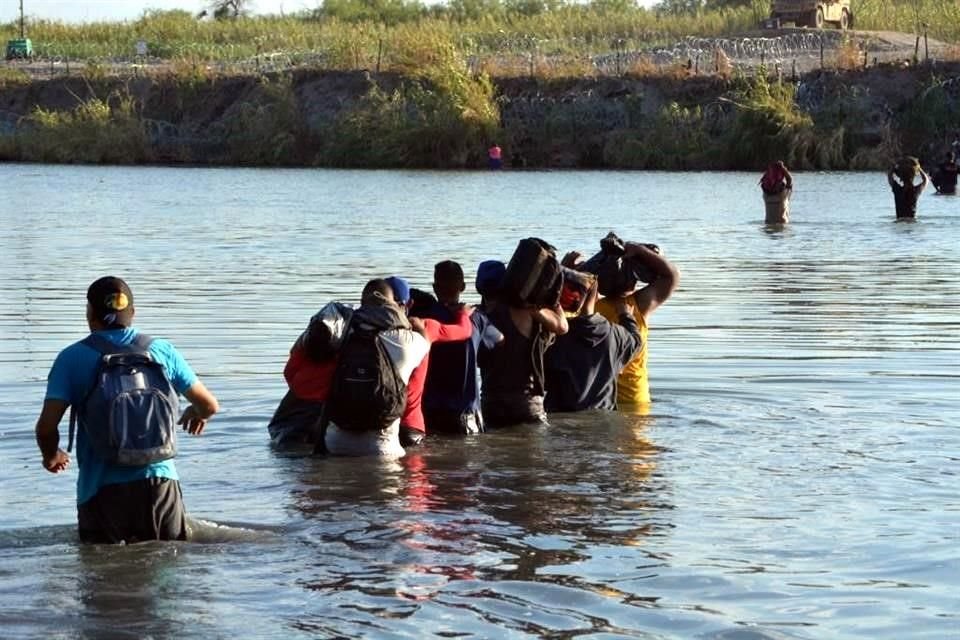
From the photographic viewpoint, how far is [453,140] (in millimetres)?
66500

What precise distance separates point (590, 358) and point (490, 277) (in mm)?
939

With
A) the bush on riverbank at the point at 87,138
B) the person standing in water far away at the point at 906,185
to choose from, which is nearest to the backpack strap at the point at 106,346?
the person standing in water far away at the point at 906,185

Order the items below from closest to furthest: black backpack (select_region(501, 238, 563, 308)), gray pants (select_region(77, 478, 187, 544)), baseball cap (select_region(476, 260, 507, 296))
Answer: gray pants (select_region(77, 478, 187, 544)) → black backpack (select_region(501, 238, 563, 308)) → baseball cap (select_region(476, 260, 507, 296))

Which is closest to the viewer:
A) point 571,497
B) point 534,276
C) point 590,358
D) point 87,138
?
point 571,497

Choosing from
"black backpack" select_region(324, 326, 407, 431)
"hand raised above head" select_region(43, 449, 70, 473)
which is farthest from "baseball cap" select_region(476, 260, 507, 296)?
"hand raised above head" select_region(43, 449, 70, 473)

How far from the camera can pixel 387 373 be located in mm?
10789

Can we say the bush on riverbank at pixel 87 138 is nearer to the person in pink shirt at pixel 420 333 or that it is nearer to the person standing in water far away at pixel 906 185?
the person standing in water far away at pixel 906 185

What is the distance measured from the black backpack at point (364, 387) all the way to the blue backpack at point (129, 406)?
8.14 feet

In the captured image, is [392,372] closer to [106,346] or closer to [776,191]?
[106,346]

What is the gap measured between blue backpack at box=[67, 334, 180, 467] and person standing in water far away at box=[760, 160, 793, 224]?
25644mm

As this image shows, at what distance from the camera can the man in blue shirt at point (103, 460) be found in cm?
823

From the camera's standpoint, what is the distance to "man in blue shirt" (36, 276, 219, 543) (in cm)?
823

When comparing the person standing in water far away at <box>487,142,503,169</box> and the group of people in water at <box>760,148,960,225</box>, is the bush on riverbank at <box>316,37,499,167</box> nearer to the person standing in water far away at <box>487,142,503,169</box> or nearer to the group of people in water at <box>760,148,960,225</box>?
the person standing in water far away at <box>487,142,503,169</box>

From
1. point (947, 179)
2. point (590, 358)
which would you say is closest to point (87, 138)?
point (947, 179)
